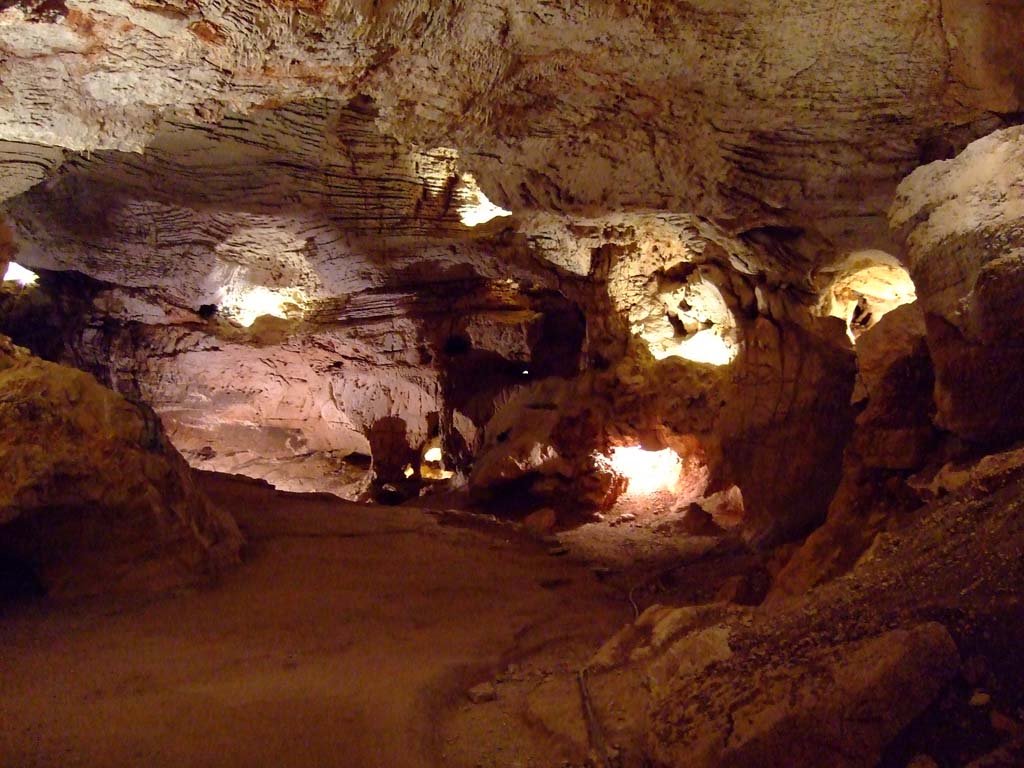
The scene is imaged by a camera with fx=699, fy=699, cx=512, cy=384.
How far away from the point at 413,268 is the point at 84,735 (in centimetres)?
976

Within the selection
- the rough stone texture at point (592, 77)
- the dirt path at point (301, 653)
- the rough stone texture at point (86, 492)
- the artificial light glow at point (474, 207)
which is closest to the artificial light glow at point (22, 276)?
the artificial light glow at point (474, 207)

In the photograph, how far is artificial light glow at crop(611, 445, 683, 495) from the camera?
11.3 metres

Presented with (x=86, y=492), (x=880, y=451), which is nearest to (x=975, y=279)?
(x=880, y=451)

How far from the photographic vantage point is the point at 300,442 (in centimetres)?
1708

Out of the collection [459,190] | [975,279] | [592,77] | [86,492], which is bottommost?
[86,492]

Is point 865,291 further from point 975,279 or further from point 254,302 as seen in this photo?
point 254,302

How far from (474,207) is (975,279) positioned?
7.82 meters

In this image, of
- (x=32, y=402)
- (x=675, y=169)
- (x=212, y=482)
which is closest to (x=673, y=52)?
(x=675, y=169)

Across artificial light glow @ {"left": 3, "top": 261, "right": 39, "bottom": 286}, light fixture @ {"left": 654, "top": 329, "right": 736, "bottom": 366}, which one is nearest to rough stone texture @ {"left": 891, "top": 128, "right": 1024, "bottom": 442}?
light fixture @ {"left": 654, "top": 329, "right": 736, "bottom": 366}

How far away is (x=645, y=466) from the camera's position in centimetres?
1146

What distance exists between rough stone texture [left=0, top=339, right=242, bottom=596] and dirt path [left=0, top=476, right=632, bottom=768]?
0.84 ft

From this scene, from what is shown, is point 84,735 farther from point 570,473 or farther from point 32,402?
point 570,473

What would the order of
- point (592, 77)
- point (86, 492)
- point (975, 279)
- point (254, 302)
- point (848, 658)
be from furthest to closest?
point (254, 302) < point (592, 77) < point (86, 492) < point (975, 279) < point (848, 658)

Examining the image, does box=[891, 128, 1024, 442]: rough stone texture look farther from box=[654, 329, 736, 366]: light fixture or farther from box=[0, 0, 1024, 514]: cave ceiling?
box=[654, 329, 736, 366]: light fixture
